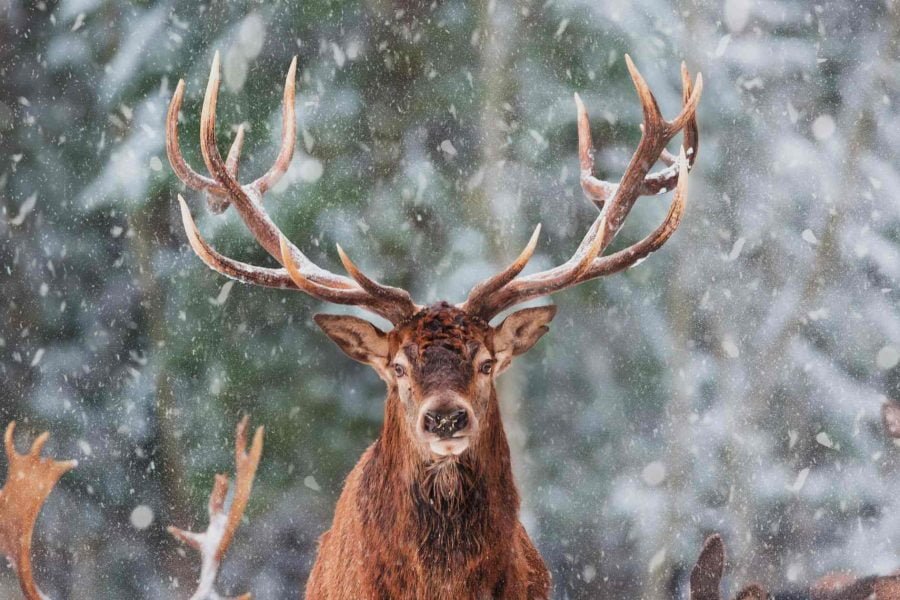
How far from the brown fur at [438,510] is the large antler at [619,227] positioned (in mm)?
137

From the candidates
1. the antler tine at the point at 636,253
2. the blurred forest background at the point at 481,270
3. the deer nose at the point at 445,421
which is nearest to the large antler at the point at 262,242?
the deer nose at the point at 445,421

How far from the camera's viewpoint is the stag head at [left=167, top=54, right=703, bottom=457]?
11.2 feet

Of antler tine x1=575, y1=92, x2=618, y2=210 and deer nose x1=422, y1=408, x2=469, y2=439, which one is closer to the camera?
deer nose x1=422, y1=408, x2=469, y2=439

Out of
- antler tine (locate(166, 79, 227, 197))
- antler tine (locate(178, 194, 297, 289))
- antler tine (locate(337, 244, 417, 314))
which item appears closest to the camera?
antler tine (locate(337, 244, 417, 314))

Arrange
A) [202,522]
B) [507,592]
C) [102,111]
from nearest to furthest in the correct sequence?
[507,592] < [202,522] < [102,111]

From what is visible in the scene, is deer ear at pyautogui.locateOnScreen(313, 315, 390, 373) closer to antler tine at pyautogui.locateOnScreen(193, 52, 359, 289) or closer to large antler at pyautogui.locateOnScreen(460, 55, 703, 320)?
antler tine at pyautogui.locateOnScreen(193, 52, 359, 289)

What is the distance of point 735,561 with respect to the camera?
24.5ft

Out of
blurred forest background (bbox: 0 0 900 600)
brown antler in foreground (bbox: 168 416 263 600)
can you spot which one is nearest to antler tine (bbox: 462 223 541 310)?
brown antler in foreground (bbox: 168 416 263 600)

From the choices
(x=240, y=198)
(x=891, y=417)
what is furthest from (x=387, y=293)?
(x=891, y=417)

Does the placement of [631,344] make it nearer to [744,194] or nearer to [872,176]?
[744,194]

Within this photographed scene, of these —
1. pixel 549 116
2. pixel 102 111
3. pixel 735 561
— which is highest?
pixel 102 111

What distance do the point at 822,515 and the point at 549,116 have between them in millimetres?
2964

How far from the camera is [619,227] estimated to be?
4.02m

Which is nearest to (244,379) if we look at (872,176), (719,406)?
(719,406)
